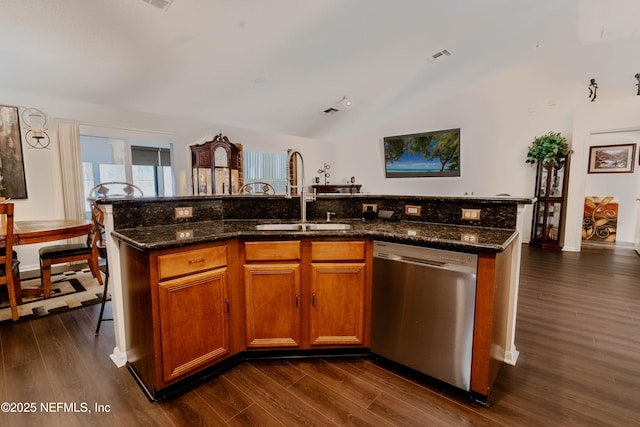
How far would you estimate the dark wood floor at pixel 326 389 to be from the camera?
1.48 m

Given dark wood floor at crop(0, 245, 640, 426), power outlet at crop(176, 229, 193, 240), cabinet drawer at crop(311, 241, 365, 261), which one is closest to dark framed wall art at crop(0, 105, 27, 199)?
dark wood floor at crop(0, 245, 640, 426)

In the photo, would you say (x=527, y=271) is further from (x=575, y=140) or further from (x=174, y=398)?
(x=174, y=398)

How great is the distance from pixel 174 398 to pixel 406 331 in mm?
1333

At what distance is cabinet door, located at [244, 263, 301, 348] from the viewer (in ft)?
6.12

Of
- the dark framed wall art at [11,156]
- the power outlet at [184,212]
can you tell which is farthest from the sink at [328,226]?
the dark framed wall art at [11,156]

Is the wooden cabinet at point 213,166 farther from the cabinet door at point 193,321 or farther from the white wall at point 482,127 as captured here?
the cabinet door at point 193,321

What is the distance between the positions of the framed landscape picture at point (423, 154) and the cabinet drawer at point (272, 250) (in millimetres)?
5231

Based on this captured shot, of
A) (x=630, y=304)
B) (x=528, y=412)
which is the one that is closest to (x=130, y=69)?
(x=528, y=412)

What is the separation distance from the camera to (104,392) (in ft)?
5.43

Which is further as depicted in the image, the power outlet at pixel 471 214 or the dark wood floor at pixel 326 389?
the power outlet at pixel 471 214

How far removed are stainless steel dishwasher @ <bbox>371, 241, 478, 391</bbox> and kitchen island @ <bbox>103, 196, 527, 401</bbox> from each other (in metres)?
0.05

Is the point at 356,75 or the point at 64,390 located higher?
the point at 356,75

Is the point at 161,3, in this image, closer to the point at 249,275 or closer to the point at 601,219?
the point at 249,275

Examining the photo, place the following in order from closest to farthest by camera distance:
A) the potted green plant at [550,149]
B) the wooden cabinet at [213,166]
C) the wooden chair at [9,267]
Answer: the wooden chair at [9,267]
the wooden cabinet at [213,166]
the potted green plant at [550,149]
